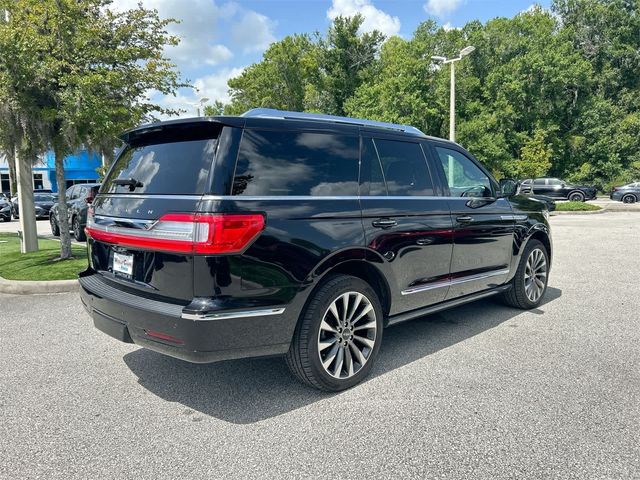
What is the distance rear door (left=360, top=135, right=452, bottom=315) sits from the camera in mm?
3744

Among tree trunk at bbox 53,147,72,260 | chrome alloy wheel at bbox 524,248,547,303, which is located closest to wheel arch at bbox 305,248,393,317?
chrome alloy wheel at bbox 524,248,547,303

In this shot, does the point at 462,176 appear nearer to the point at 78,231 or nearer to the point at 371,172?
the point at 371,172

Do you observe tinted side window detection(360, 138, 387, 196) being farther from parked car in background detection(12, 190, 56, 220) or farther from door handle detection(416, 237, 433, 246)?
parked car in background detection(12, 190, 56, 220)

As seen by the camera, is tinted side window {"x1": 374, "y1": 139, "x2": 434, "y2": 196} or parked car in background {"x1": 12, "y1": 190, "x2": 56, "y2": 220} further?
parked car in background {"x1": 12, "y1": 190, "x2": 56, "y2": 220}

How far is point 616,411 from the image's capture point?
3.17m

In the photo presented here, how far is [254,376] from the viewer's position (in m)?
3.85

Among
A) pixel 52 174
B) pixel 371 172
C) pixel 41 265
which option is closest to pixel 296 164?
pixel 371 172

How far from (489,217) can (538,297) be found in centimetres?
161

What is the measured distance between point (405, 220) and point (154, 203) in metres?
1.97

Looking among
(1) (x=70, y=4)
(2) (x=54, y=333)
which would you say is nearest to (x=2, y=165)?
(1) (x=70, y=4)

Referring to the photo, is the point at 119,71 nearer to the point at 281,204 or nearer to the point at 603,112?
the point at 281,204

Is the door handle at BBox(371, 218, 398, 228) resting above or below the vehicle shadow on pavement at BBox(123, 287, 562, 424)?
above

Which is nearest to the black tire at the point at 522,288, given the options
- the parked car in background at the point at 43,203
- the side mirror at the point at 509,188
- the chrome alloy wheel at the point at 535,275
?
the chrome alloy wheel at the point at 535,275

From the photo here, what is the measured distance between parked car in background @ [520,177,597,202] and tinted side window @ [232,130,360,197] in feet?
103
